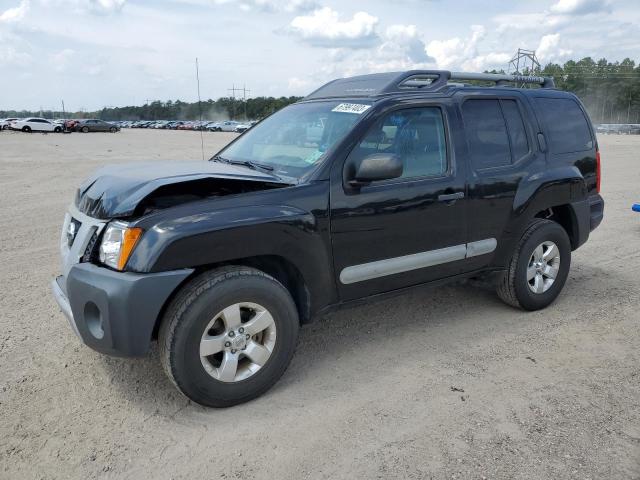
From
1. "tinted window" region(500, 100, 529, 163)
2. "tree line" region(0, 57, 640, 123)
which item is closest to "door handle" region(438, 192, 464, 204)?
"tinted window" region(500, 100, 529, 163)

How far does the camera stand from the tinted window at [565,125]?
4875 mm

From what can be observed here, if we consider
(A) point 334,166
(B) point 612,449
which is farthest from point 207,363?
(B) point 612,449

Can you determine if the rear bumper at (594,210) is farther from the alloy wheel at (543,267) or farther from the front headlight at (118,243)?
the front headlight at (118,243)

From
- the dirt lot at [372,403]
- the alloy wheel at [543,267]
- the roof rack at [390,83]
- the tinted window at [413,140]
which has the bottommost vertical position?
the dirt lot at [372,403]

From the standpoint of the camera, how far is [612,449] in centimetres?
287

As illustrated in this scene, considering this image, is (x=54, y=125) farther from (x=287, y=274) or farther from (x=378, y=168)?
(x=378, y=168)

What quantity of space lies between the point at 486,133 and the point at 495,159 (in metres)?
0.22

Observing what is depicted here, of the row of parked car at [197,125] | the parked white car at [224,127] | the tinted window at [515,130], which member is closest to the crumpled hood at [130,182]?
the tinted window at [515,130]

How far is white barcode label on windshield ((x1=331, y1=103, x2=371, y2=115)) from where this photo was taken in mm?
3823

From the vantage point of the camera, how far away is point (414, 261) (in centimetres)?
394

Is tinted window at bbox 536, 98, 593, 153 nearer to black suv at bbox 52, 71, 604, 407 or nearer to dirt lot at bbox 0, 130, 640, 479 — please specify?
black suv at bbox 52, 71, 604, 407

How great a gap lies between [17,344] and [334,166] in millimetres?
2705

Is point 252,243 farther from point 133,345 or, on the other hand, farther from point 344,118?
point 344,118

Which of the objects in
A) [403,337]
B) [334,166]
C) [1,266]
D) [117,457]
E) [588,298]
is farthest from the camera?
[1,266]
